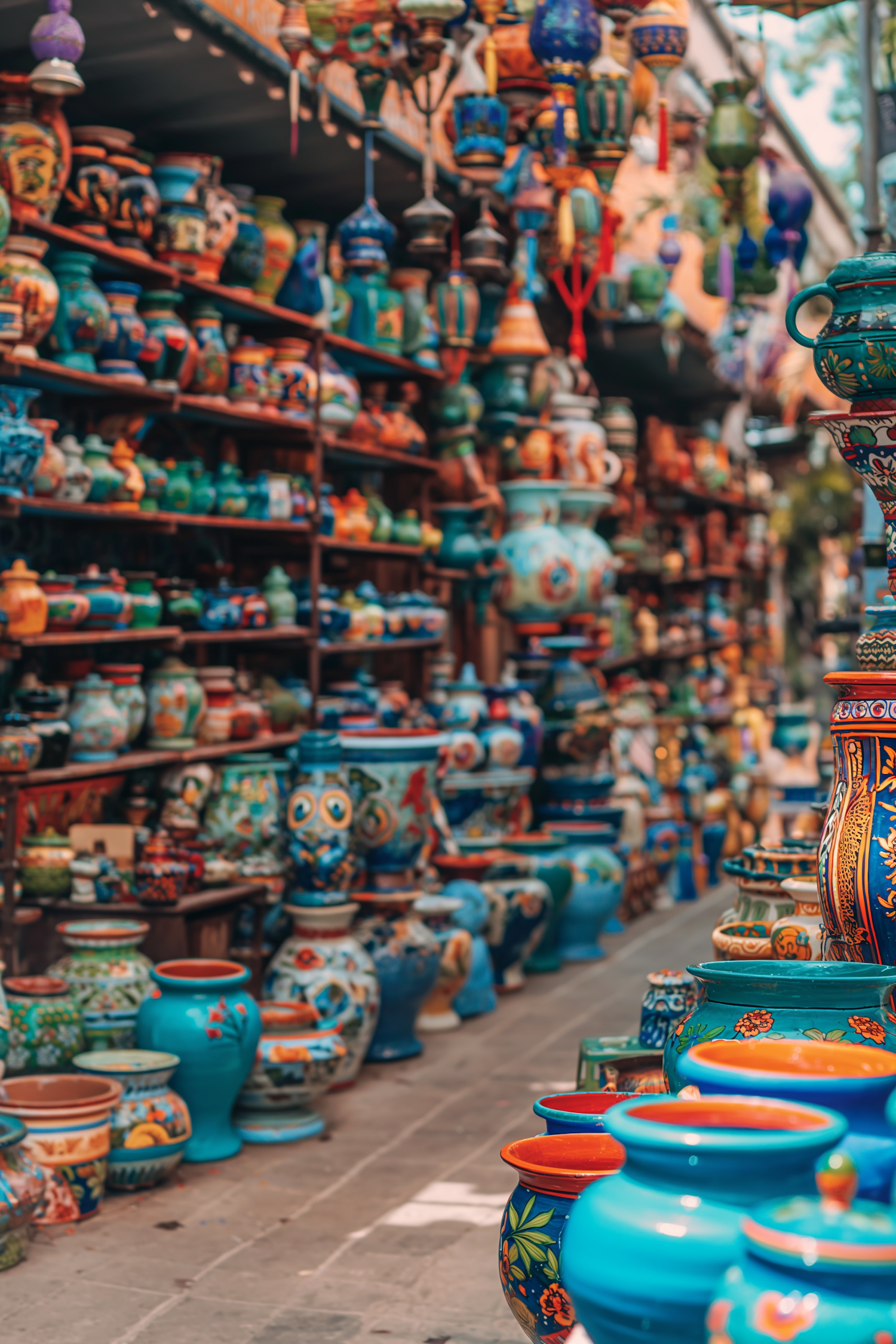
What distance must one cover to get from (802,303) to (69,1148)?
224cm

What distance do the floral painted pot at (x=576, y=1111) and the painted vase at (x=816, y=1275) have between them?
0.91 meters

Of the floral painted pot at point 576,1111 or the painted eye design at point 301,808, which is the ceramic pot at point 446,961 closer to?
the painted eye design at point 301,808

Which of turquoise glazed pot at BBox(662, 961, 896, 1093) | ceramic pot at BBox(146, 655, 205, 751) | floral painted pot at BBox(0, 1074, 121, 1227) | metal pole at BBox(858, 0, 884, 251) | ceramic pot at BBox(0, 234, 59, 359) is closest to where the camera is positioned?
turquoise glazed pot at BBox(662, 961, 896, 1093)

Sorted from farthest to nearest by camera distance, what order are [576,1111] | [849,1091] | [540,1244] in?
[576,1111]
[540,1244]
[849,1091]

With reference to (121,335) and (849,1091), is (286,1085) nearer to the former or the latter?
(121,335)

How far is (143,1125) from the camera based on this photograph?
3.53 m

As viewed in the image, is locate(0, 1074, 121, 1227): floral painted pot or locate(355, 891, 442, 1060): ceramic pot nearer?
locate(0, 1074, 121, 1227): floral painted pot

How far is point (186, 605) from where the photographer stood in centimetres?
480

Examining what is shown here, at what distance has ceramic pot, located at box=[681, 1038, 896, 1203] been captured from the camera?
139 cm

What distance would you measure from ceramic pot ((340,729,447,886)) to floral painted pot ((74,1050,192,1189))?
1.38 meters

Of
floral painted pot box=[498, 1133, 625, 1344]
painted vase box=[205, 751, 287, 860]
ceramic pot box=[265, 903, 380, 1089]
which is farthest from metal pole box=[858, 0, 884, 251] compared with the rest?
floral painted pot box=[498, 1133, 625, 1344]

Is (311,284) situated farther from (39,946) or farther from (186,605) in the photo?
(39,946)

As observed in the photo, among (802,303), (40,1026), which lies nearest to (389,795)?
(40,1026)

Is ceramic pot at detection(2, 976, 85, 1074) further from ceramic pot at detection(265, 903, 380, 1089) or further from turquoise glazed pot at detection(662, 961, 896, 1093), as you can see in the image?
turquoise glazed pot at detection(662, 961, 896, 1093)
